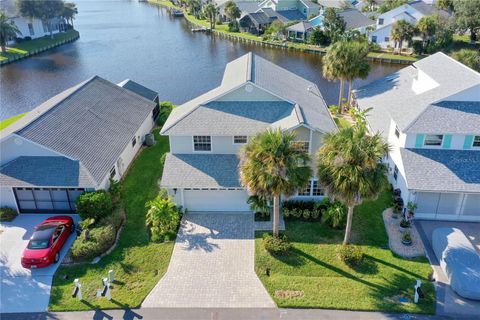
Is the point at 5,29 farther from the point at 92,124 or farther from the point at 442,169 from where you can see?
the point at 442,169

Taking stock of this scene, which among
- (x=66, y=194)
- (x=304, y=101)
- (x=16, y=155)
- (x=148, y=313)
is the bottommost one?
(x=148, y=313)

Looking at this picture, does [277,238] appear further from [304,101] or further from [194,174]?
[304,101]

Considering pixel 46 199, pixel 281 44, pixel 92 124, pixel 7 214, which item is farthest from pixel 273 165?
pixel 281 44

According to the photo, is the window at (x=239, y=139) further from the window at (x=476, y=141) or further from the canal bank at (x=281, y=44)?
the canal bank at (x=281, y=44)

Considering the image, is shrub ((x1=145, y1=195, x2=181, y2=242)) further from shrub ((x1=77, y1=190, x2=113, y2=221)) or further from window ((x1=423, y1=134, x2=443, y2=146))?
window ((x1=423, y1=134, x2=443, y2=146))

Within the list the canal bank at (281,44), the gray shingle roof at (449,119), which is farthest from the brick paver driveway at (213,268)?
the canal bank at (281,44)

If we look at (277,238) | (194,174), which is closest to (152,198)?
(194,174)

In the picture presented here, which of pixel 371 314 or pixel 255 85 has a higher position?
pixel 255 85
